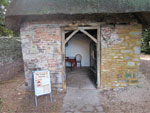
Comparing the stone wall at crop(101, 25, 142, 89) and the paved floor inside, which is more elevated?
the stone wall at crop(101, 25, 142, 89)

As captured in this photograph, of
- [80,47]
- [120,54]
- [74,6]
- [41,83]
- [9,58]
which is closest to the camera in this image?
[74,6]

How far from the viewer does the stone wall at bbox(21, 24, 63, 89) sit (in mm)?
3365

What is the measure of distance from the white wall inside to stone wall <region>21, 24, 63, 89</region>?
399cm

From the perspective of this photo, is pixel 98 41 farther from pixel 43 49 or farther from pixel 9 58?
pixel 9 58

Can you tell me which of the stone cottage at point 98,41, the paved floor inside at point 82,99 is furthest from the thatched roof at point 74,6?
the paved floor inside at point 82,99

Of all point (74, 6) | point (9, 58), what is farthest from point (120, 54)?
point (9, 58)

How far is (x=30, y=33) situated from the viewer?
134 inches

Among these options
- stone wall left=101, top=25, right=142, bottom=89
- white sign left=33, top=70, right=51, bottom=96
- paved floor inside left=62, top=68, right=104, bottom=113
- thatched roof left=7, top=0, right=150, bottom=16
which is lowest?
paved floor inside left=62, top=68, right=104, bottom=113

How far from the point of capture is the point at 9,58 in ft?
16.8

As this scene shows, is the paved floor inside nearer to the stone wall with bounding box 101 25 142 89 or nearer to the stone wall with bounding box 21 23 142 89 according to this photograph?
the stone wall with bounding box 21 23 142 89

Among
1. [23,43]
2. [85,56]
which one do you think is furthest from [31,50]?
[85,56]

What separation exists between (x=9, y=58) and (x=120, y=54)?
16.8 ft

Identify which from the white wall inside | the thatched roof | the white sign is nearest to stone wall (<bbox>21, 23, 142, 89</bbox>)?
the white sign

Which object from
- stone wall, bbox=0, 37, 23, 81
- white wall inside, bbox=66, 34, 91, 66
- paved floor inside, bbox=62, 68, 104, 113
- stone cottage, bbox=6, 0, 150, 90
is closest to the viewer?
paved floor inside, bbox=62, 68, 104, 113
